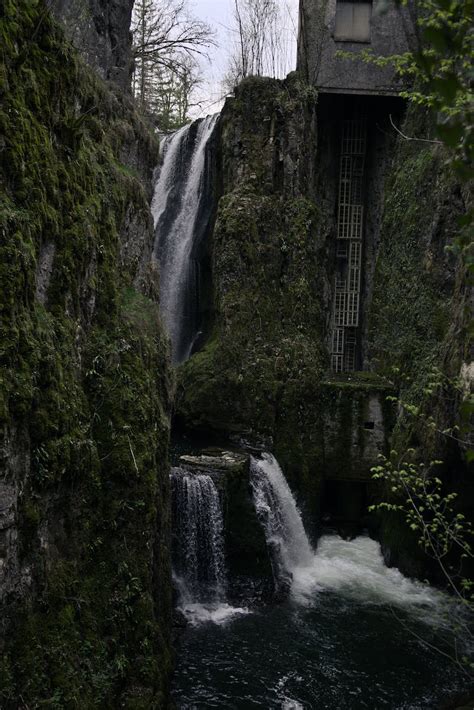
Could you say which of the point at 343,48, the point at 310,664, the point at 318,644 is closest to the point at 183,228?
the point at 343,48

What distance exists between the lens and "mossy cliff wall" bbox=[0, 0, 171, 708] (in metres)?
5.96

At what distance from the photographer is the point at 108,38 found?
15445 millimetres

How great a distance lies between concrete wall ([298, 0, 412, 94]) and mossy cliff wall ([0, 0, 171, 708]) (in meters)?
11.9

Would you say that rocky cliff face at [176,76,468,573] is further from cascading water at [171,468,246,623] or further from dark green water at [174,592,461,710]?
cascading water at [171,468,246,623]

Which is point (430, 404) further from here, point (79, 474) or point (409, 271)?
point (79, 474)

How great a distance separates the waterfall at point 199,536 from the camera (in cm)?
1228

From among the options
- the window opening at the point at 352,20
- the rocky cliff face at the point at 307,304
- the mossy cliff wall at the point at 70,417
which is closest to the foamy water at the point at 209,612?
the mossy cliff wall at the point at 70,417

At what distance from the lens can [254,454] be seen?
15672 mm

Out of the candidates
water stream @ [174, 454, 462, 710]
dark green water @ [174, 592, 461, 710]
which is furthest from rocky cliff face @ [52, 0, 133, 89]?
Answer: dark green water @ [174, 592, 461, 710]

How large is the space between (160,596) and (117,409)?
3.04m

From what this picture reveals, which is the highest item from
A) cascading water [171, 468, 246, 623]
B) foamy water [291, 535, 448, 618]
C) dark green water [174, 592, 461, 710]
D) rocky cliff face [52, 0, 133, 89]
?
rocky cliff face [52, 0, 133, 89]

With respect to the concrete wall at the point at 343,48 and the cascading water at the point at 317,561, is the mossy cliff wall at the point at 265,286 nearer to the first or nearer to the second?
the concrete wall at the point at 343,48

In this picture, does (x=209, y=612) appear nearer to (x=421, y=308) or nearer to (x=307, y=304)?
(x=421, y=308)

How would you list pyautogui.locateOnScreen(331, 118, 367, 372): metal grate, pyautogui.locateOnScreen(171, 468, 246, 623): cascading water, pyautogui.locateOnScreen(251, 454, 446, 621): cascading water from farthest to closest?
1. pyautogui.locateOnScreen(331, 118, 367, 372): metal grate
2. pyautogui.locateOnScreen(251, 454, 446, 621): cascading water
3. pyautogui.locateOnScreen(171, 468, 246, 623): cascading water
